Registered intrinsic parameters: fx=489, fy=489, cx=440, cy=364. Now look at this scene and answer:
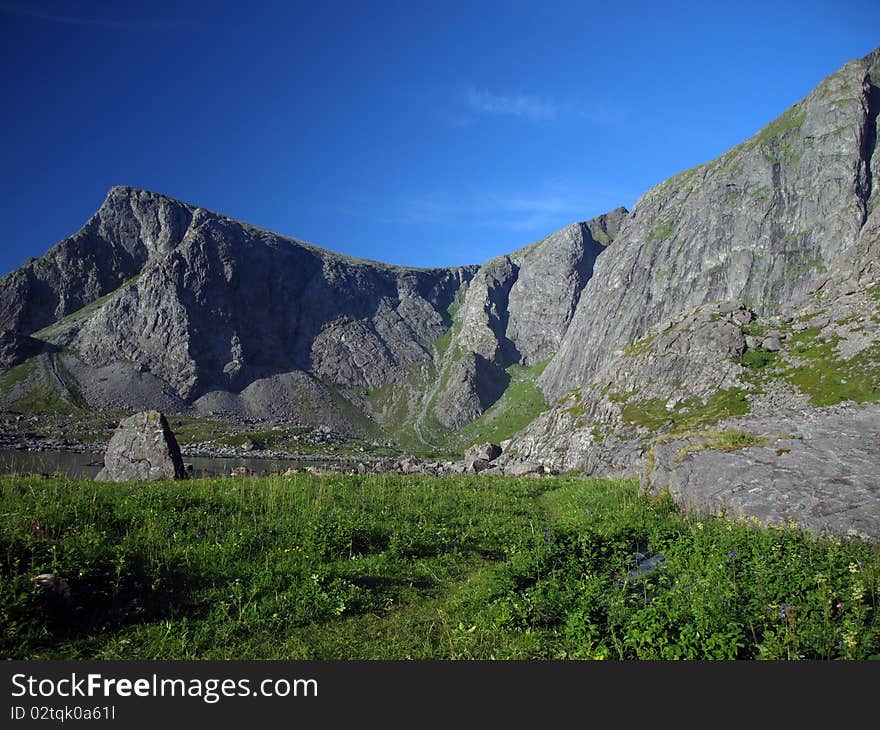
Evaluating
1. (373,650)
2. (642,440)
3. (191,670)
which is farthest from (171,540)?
(642,440)

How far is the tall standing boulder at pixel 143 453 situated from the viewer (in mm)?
29281

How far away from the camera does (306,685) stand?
6723 mm

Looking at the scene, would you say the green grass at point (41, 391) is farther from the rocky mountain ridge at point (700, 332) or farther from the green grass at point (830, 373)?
the green grass at point (830, 373)

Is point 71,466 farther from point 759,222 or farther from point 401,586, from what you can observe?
point 759,222

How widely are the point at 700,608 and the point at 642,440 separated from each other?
54347mm

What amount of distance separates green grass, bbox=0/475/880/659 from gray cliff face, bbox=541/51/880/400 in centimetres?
13996

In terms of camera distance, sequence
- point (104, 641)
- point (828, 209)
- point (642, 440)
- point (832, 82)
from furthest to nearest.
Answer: point (832, 82) → point (828, 209) → point (642, 440) → point (104, 641)

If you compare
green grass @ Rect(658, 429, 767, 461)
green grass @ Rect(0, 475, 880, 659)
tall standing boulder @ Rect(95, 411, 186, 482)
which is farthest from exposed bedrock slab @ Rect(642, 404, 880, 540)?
tall standing boulder @ Rect(95, 411, 186, 482)

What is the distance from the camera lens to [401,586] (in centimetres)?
1098

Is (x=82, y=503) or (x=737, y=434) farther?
(x=737, y=434)

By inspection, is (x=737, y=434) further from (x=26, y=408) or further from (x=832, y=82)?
(x=26, y=408)

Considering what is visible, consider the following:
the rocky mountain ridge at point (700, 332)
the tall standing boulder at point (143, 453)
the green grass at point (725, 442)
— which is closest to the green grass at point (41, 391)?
the rocky mountain ridge at point (700, 332)

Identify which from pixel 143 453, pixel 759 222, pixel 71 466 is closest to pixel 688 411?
pixel 143 453

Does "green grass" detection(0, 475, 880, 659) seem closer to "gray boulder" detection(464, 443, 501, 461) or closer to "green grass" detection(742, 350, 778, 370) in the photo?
"green grass" detection(742, 350, 778, 370)
